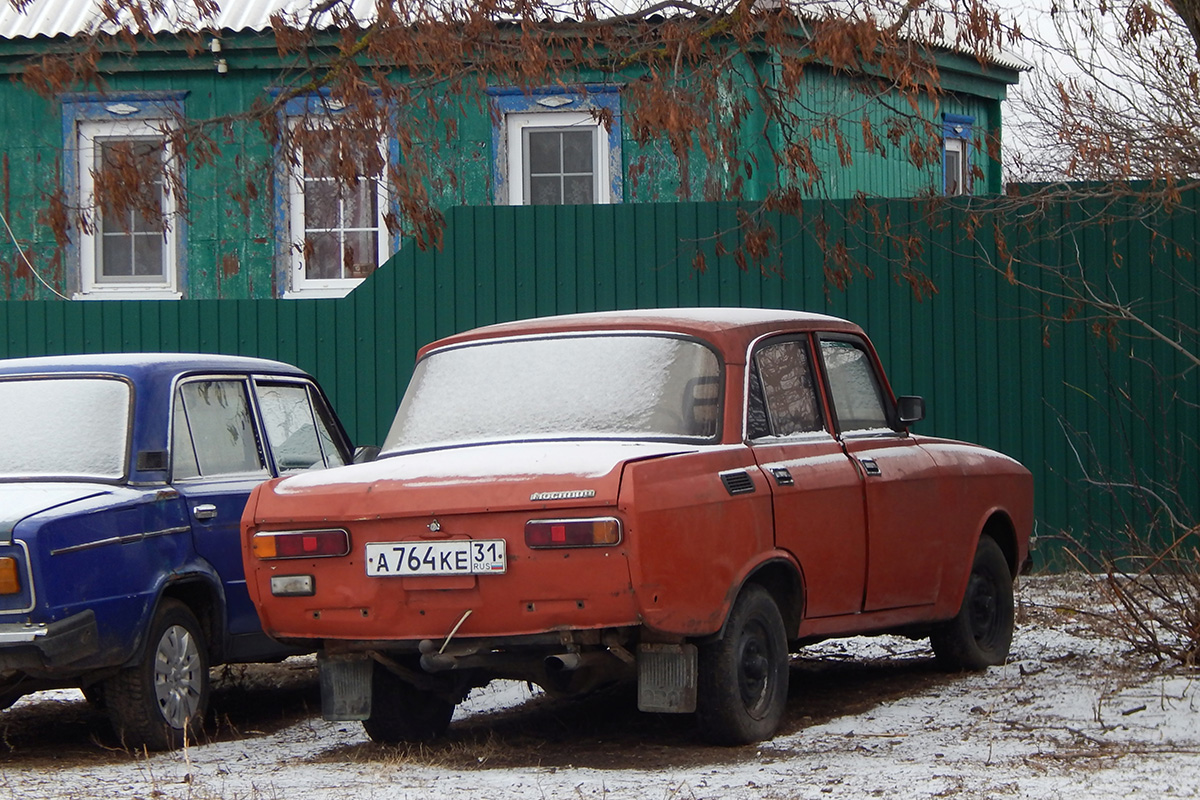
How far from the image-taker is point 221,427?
26.3 feet

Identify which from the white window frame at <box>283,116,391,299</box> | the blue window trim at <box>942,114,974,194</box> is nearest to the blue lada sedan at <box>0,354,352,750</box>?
the white window frame at <box>283,116,391,299</box>

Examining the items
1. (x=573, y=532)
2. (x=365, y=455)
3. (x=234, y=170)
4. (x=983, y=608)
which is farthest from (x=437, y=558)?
(x=234, y=170)

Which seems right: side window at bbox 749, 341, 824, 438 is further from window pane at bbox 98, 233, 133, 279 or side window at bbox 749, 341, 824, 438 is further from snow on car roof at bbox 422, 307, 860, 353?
window pane at bbox 98, 233, 133, 279

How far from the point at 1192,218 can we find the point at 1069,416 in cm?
151

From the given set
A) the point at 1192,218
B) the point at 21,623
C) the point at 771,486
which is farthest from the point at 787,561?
the point at 1192,218

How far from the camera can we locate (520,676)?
257 inches

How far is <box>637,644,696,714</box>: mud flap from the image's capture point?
20.2ft

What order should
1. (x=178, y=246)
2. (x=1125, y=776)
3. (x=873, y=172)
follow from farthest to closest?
(x=873, y=172)
(x=178, y=246)
(x=1125, y=776)

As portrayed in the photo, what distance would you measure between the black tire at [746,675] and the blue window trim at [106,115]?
11.7 m

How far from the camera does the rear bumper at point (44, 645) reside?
6414 millimetres

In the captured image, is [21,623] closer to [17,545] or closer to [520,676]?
[17,545]

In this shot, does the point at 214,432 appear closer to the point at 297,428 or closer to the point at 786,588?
the point at 297,428

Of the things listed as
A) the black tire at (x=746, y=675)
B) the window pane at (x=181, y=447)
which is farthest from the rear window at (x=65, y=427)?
the black tire at (x=746, y=675)

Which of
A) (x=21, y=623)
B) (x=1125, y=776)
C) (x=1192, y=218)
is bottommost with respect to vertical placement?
(x=1125, y=776)
